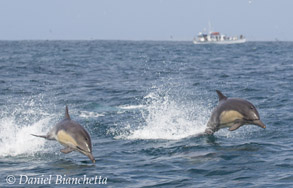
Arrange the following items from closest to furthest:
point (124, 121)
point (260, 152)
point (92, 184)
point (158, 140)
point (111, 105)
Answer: point (92, 184) < point (260, 152) < point (158, 140) < point (124, 121) < point (111, 105)

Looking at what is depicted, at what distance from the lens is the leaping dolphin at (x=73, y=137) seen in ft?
30.4

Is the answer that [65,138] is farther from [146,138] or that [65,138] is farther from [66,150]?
[146,138]

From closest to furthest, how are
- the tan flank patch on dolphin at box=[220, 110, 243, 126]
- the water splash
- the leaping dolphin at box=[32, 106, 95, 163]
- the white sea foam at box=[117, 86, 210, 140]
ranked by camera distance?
1. the leaping dolphin at box=[32, 106, 95, 163]
2. the tan flank patch on dolphin at box=[220, 110, 243, 126]
3. the water splash
4. the white sea foam at box=[117, 86, 210, 140]

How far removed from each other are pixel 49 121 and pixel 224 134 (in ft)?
20.3

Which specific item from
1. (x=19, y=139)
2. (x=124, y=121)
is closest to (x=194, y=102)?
(x=124, y=121)

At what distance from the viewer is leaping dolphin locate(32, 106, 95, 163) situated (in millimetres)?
9260

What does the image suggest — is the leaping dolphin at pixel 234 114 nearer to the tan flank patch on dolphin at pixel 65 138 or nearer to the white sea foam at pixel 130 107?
the tan flank patch on dolphin at pixel 65 138

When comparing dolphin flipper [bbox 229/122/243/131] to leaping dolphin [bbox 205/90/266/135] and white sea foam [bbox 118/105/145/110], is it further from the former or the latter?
white sea foam [bbox 118/105/145/110]

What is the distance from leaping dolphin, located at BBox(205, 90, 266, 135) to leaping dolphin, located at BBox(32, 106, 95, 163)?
3340mm

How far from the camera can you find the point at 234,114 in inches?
435

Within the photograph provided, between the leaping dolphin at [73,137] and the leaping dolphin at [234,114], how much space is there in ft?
11.0

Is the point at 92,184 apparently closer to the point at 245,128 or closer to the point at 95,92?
the point at 245,128

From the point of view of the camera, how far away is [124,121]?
1575 centimetres
